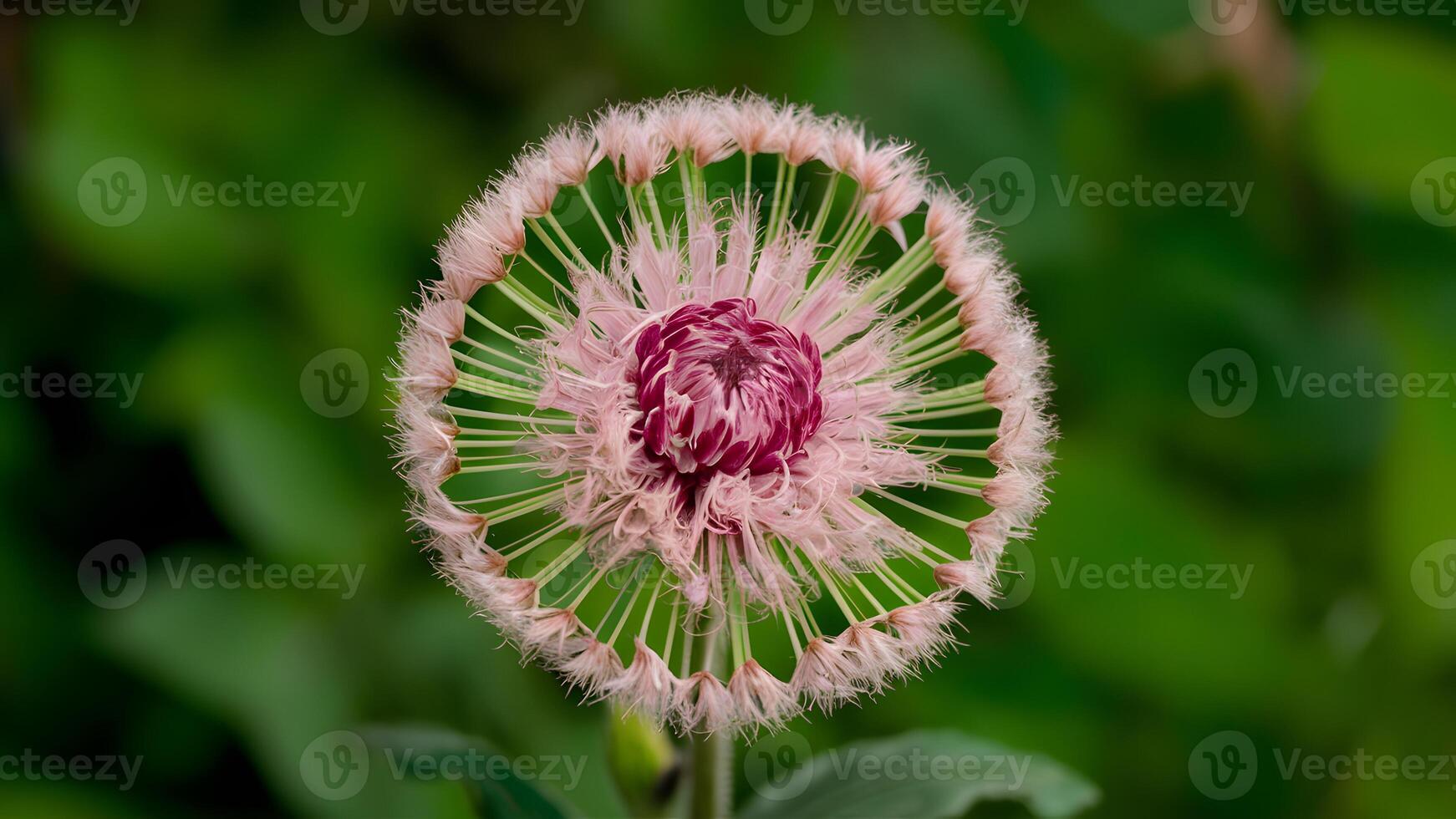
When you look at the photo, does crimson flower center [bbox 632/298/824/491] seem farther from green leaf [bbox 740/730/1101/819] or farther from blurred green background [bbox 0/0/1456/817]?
blurred green background [bbox 0/0/1456/817]

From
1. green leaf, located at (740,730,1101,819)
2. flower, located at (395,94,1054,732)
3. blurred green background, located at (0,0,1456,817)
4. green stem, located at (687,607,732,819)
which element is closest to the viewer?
flower, located at (395,94,1054,732)

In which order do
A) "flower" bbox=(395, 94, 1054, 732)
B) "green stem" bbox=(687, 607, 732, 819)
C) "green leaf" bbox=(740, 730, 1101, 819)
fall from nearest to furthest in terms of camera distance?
"flower" bbox=(395, 94, 1054, 732)
"green stem" bbox=(687, 607, 732, 819)
"green leaf" bbox=(740, 730, 1101, 819)

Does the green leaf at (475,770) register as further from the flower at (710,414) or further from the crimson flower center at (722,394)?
the crimson flower center at (722,394)

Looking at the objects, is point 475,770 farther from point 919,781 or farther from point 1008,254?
point 1008,254

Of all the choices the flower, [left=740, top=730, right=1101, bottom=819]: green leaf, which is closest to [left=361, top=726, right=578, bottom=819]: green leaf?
the flower

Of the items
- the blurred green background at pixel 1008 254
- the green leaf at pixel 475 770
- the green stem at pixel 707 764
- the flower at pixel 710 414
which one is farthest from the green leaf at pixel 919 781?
the blurred green background at pixel 1008 254

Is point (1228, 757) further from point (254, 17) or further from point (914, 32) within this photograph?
point (254, 17)
